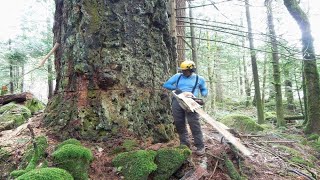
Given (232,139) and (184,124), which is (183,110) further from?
(232,139)

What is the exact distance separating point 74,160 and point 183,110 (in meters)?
2.32

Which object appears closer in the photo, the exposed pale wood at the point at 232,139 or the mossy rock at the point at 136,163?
the exposed pale wood at the point at 232,139

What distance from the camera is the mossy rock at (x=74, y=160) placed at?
12.7 feet

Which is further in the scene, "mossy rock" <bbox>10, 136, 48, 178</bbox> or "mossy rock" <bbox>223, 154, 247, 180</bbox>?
"mossy rock" <bbox>223, 154, 247, 180</bbox>

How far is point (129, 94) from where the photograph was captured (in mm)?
5055

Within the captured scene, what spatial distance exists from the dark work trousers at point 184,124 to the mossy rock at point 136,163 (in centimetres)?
110

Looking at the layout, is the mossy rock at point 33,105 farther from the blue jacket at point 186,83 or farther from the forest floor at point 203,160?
the blue jacket at point 186,83

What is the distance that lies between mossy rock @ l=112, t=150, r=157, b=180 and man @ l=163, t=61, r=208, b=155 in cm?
112

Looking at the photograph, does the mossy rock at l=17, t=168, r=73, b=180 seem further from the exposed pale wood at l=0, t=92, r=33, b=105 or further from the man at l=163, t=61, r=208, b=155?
the exposed pale wood at l=0, t=92, r=33, b=105

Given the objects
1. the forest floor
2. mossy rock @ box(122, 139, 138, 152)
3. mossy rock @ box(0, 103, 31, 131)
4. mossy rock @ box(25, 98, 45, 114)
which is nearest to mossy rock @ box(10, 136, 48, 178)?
the forest floor

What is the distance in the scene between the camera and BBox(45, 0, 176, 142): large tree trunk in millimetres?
4871

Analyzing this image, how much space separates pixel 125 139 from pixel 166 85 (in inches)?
52.4

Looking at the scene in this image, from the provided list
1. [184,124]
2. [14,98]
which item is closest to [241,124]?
[184,124]

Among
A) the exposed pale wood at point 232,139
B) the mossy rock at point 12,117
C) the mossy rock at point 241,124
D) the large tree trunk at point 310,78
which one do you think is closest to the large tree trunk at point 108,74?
the mossy rock at point 12,117
